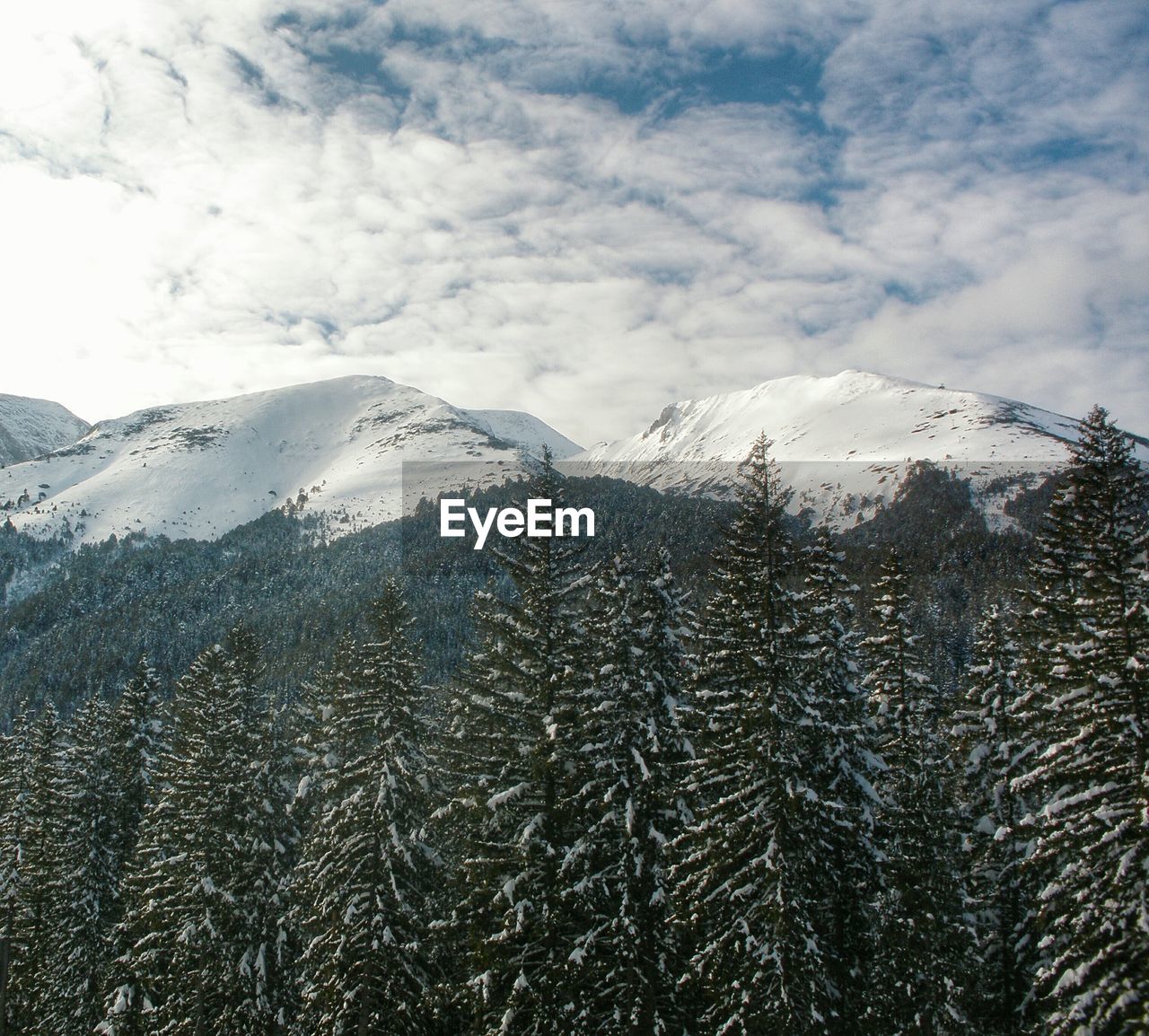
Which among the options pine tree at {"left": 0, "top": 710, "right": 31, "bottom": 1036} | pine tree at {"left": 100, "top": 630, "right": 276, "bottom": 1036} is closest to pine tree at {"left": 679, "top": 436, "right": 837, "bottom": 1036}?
pine tree at {"left": 100, "top": 630, "right": 276, "bottom": 1036}

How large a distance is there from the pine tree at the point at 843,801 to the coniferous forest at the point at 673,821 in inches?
4.0

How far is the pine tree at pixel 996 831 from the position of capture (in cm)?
2395

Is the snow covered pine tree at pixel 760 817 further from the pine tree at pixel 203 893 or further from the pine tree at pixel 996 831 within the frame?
the pine tree at pixel 203 893

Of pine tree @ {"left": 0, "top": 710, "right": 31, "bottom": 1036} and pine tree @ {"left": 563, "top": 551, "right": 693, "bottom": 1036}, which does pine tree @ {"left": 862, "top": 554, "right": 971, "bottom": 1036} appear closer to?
pine tree @ {"left": 563, "top": 551, "right": 693, "bottom": 1036}

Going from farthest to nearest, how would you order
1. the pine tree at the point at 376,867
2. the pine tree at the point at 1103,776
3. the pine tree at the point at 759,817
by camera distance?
the pine tree at the point at 376,867, the pine tree at the point at 759,817, the pine tree at the point at 1103,776

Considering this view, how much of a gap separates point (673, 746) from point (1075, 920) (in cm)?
917

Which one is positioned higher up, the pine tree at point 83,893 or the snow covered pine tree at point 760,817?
the snow covered pine tree at point 760,817

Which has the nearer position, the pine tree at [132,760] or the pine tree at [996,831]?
the pine tree at [996,831]

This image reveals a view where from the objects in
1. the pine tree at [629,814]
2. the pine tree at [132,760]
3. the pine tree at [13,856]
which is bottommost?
the pine tree at [13,856]

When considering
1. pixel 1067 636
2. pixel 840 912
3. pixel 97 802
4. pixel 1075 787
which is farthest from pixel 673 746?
pixel 97 802

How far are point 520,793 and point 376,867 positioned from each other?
23.0ft

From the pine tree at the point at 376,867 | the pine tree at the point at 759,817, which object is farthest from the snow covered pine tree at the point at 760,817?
the pine tree at the point at 376,867

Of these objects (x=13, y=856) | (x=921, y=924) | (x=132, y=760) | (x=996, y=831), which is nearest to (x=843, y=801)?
(x=921, y=924)

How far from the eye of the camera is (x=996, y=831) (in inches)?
909
